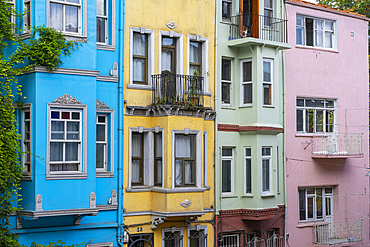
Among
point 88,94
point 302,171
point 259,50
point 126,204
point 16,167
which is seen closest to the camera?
point 16,167

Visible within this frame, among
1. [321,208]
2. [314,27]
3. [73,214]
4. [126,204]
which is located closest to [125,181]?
[126,204]

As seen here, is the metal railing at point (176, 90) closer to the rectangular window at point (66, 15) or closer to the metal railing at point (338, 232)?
the rectangular window at point (66, 15)

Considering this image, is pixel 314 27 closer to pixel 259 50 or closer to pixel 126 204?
pixel 259 50

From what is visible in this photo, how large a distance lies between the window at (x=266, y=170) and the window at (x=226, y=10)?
551 cm

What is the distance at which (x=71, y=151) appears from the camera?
52.2 feet

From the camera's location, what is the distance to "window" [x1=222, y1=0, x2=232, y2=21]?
20697 millimetres

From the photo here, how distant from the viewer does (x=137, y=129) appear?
1792cm

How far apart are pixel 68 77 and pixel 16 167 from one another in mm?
3136

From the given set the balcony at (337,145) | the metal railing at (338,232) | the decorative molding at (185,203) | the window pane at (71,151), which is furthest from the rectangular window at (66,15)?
the metal railing at (338,232)

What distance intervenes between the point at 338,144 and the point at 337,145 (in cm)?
31

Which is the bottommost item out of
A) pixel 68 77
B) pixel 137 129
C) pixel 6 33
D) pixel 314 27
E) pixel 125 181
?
pixel 125 181

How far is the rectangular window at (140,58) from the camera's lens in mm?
18266

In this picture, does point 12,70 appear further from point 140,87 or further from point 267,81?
point 267,81

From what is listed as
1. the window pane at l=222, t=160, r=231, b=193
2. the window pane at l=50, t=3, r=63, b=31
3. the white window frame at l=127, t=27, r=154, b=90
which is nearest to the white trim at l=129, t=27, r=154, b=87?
the white window frame at l=127, t=27, r=154, b=90
